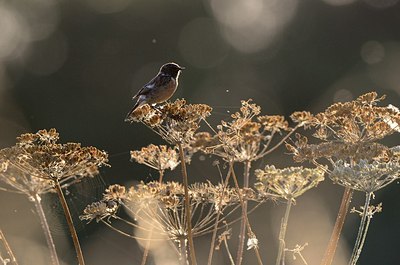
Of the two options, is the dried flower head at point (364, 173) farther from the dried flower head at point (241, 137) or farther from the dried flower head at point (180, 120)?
the dried flower head at point (180, 120)

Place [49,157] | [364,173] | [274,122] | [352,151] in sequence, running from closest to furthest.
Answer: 1. [49,157]
2. [364,173]
3. [352,151]
4. [274,122]

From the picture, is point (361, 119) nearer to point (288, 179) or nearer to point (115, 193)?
point (288, 179)

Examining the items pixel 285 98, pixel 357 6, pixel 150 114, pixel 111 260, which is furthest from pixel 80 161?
pixel 357 6

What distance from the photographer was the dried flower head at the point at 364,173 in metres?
3.55

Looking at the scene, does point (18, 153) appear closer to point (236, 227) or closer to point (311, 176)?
point (311, 176)

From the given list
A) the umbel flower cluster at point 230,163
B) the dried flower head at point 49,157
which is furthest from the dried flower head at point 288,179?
the dried flower head at point 49,157

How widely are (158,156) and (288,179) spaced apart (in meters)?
0.91

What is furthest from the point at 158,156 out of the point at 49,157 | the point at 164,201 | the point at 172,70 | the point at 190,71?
the point at 190,71

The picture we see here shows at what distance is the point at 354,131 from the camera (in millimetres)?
3891

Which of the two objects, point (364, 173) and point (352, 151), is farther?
point (352, 151)

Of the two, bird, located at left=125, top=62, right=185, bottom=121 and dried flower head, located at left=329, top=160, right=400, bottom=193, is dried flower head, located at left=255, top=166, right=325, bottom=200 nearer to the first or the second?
dried flower head, located at left=329, top=160, right=400, bottom=193

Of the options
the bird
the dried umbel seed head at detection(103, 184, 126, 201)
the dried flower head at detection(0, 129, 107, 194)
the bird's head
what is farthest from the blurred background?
the dried flower head at detection(0, 129, 107, 194)

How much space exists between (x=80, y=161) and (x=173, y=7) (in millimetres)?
18288

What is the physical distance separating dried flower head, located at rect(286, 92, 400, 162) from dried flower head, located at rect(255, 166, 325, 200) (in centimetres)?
11
